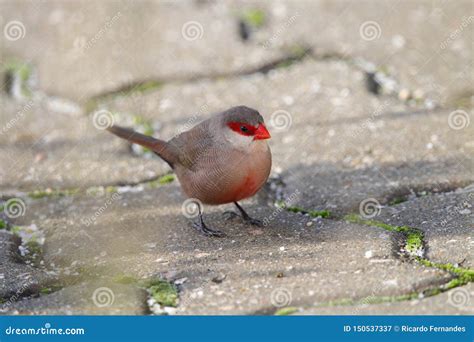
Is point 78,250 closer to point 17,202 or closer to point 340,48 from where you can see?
point 17,202

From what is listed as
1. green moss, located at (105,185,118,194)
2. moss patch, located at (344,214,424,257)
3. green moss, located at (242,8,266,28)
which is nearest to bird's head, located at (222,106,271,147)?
moss patch, located at (344,214,424,257)

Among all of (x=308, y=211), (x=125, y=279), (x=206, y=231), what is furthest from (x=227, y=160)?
(x=125, y=279)

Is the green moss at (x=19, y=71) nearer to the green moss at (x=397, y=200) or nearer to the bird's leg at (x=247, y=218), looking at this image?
the bird's leg at (x=247, y=218)

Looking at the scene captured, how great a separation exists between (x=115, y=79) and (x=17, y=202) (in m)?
1.72

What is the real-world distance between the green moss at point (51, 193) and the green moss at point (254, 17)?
2.53m

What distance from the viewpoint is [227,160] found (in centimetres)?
434

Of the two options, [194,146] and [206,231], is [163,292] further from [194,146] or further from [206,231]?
[194,146]

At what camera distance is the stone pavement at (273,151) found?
375 centimetres

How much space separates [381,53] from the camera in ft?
21.0

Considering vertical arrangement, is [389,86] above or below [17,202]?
above

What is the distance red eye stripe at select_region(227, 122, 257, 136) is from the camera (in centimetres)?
436

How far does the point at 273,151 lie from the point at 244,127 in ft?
3.80

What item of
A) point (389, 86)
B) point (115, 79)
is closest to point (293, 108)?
point (389, 86)

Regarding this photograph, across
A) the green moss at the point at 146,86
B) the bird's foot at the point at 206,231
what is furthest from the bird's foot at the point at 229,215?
the green moss at the point at 146,86
